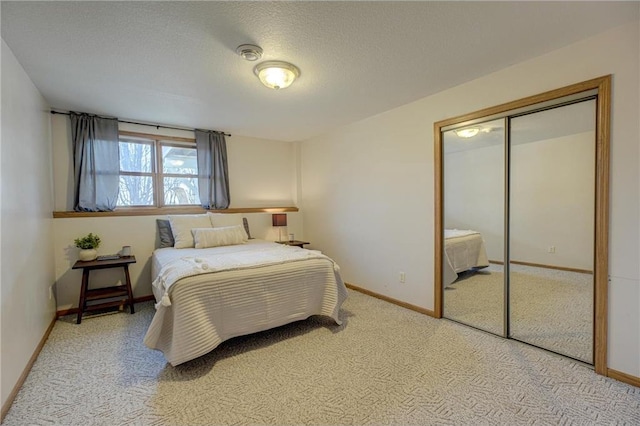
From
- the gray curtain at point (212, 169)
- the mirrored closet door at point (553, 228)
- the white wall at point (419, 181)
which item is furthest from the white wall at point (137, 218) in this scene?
the mirrored closet door at point (553, 228)

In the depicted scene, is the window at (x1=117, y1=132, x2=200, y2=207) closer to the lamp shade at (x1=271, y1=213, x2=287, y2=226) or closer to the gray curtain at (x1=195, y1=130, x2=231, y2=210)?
the gray curtain at (x1=195, y1=130, x2=231, y2=210)

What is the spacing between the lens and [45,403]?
5.78 ft

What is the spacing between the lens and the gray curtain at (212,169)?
421cm

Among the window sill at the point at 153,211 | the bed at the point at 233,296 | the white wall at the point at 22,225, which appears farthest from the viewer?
the window sill at the point at 153,211

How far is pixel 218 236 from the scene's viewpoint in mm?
3672

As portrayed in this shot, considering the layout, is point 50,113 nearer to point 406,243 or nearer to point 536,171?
point 406,243

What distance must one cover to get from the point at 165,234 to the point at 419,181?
3176mm

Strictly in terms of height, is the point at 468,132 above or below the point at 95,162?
above

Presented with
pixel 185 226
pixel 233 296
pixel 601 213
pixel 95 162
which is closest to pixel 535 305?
pixel 601 213

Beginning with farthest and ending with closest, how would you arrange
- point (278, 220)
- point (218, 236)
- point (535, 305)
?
point (278, 220) < point (218, 236) < point (535, 305)

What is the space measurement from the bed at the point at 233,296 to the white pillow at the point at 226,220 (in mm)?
1003

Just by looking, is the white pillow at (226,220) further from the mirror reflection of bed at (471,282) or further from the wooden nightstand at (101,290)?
the mirror reflection of bed at (471,282)

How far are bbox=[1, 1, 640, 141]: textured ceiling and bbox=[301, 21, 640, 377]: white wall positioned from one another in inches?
6.9

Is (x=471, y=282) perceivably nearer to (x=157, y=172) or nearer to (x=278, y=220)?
(x=278, y=220)
